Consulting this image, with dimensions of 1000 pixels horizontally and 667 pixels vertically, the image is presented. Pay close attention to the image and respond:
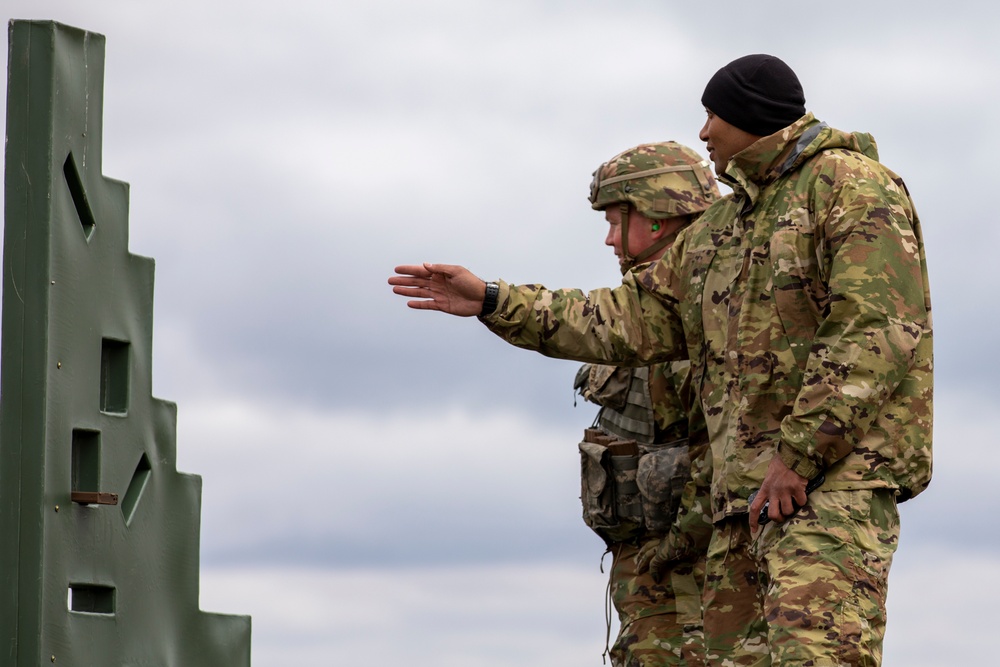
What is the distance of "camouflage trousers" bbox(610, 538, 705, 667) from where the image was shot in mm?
7457

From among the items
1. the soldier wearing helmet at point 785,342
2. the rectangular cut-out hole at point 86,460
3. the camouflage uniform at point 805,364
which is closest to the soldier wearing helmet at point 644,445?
the soldier wearing helmet at point 785,342

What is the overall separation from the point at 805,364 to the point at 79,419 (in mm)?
2325

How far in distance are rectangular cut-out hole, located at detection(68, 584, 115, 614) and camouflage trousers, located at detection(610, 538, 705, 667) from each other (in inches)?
96.8

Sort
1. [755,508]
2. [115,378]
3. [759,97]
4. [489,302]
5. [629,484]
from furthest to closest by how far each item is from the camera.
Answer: [629,484] → [489,302] → [115,378] → [759,97] → [755,508]

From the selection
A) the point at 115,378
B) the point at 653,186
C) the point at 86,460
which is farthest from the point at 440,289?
the point at 653,186

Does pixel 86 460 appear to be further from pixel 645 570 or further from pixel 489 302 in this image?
pixel 645 570

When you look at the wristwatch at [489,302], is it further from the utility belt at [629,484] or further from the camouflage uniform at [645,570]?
the utility belt at [629,484]

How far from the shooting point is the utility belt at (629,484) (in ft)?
24.6

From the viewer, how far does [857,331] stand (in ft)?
18.0

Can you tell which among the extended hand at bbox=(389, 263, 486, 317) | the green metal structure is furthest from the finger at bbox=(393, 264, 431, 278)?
the green metal structure

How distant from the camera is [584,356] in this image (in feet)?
21.1

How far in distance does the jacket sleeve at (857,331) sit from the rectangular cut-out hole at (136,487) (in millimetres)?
2185

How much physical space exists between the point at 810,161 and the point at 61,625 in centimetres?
280

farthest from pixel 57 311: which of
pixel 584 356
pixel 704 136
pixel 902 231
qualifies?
pixel 902 231
